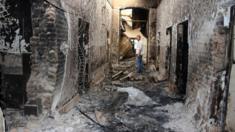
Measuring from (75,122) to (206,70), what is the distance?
2612 millimetres

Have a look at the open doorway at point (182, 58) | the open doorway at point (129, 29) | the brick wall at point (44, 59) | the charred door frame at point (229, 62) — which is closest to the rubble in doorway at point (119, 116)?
the brick wall at point (44, 59)

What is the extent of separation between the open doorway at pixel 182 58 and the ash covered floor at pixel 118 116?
1.73ft

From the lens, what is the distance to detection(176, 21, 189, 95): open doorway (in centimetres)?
754

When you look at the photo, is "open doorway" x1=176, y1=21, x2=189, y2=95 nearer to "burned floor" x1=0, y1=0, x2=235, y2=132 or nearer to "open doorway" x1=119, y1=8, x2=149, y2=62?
"burned floor" x1=0, y1=0, x2=235, y2=132

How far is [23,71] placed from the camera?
15.7ft

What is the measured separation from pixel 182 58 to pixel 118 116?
10.5 ft

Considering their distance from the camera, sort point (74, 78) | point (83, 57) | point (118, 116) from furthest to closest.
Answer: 1. point (83, 57)
2. point (74, 78)
3. point (118, 116)

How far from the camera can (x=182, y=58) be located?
7.66 m

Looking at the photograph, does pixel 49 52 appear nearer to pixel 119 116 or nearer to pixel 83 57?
pixel 119 116

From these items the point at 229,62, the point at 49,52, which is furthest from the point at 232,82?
the point at 49,52

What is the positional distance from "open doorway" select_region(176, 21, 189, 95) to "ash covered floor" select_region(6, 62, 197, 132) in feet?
1.73

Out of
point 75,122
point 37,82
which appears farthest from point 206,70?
point 37,82

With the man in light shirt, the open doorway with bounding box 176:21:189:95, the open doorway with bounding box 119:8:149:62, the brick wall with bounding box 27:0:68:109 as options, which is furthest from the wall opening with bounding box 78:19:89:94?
the open doorway with bounding box 119:8:149:62

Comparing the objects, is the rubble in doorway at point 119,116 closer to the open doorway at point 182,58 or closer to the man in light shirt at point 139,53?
the open doorway at point 182,58
